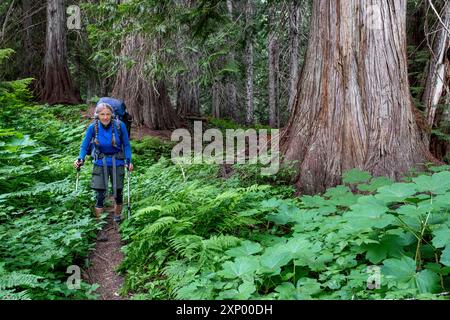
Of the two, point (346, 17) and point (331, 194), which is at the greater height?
point (346, 17)

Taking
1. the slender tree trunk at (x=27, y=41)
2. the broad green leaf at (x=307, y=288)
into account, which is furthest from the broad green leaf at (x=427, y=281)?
the slender tree trunk at (x=27, y=41)

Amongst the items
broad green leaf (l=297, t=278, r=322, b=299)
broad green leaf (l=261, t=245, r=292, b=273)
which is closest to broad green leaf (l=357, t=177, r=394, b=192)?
broad green leaf (l=261, t=245, r=292, b=273)

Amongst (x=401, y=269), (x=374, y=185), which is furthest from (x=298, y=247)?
(x=374, y=185)

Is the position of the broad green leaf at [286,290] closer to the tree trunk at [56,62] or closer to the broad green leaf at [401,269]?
the broad green leaf at [401,269]

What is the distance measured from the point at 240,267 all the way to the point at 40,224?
2665 millimetres

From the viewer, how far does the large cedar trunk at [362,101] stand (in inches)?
224

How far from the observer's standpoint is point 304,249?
12.6ft

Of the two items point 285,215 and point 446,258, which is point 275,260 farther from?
point 446,258

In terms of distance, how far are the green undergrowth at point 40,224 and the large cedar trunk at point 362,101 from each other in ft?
10.6

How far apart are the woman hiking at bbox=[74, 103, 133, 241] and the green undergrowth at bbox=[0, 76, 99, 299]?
0.40 meters
